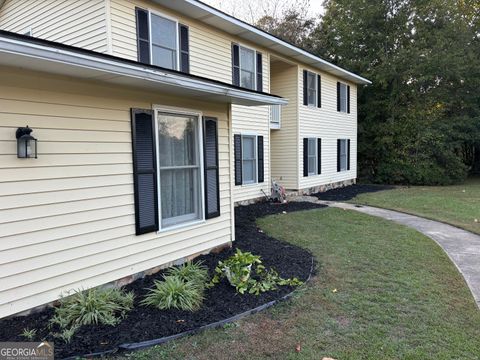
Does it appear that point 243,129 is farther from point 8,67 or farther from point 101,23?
point 8,67

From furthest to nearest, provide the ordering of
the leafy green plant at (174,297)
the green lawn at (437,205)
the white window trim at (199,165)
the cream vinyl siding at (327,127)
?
the cream vinyl siding at (327,127), the green lawn at (437,205), the white window trim at (199,165), the leafy green plant at (174,297)

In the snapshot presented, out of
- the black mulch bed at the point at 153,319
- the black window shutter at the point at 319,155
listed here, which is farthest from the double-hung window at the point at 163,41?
the black window shutter at the point at 319,155

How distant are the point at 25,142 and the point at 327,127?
526 inches

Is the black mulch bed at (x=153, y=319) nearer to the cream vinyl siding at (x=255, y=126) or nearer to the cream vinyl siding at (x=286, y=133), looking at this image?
the cream vinyl siding at (x=255, y=126)

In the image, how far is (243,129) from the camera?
35.7 feet

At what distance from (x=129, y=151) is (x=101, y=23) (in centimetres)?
448

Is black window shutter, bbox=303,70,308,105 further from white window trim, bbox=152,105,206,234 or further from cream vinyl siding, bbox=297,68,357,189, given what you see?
white window trim, bbox=152,105,206,234

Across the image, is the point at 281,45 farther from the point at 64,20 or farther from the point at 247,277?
the point at 247,277

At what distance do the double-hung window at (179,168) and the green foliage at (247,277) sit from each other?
0.99 m

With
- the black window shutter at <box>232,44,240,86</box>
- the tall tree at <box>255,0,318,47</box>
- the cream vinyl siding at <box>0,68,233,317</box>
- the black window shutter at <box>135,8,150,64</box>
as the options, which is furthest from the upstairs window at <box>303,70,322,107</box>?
the cream vinyl siding at <box>0,68,233,317</box>

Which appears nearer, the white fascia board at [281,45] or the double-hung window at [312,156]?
the white fascia board at [281,45]

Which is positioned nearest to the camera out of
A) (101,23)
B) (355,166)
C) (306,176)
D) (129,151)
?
(129,151)

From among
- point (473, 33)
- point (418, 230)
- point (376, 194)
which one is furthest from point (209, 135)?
point (473, 33)

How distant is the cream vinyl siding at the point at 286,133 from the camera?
1320 centimetres
